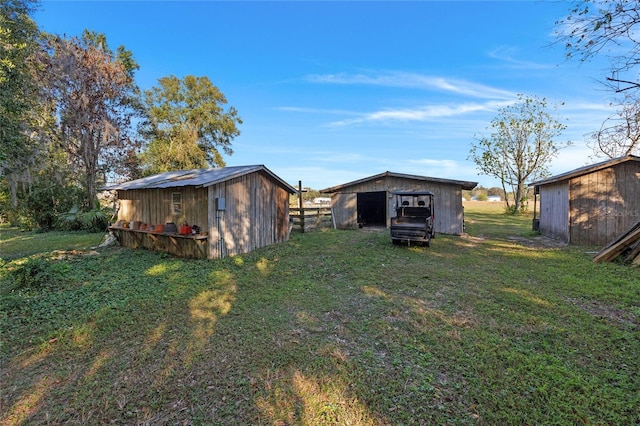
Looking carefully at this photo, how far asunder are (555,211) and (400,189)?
6590 mm

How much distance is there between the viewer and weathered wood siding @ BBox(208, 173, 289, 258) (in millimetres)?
8711

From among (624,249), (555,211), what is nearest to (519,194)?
(555,211)

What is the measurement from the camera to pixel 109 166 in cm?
1922

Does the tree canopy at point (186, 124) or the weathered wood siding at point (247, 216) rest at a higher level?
the tree canopy at point (186, 124)

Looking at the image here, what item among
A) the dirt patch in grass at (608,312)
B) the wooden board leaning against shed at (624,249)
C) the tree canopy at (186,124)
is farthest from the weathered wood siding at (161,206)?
the tree canopy at (186,124)

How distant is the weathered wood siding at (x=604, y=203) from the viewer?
991 centimetres

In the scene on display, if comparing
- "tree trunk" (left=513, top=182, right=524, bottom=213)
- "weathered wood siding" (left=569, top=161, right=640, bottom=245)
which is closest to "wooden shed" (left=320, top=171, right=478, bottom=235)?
"weathered wood siding" (left=569, top=161, right=640, bottom=245)

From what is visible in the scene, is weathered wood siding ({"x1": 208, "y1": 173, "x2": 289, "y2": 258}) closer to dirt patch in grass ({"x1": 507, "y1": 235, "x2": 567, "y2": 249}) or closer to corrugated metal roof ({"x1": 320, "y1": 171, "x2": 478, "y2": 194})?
corrugated metal roof ({"x1": 320, "y1": 171, "x2": 478, "y2": 194})

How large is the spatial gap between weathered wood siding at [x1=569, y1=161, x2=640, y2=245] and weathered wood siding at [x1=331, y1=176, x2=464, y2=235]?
14.4ft

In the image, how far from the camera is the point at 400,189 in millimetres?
15453

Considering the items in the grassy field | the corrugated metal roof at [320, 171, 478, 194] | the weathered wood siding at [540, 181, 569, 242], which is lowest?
the grassy field

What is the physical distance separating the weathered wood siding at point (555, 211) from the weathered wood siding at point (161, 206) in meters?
12.8

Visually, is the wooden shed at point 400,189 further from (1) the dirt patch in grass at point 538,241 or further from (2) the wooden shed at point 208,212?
(2) the wooden shed at point 208,212

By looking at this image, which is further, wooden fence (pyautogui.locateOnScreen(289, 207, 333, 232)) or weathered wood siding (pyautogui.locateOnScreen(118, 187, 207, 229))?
wooden fence (pyautogui.locateOnScreen(289, 207, 333, 232))
